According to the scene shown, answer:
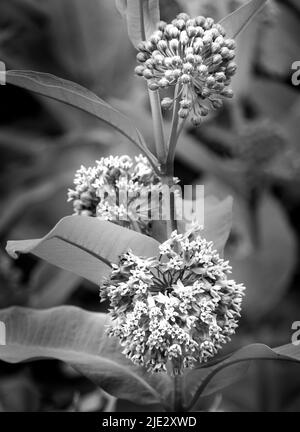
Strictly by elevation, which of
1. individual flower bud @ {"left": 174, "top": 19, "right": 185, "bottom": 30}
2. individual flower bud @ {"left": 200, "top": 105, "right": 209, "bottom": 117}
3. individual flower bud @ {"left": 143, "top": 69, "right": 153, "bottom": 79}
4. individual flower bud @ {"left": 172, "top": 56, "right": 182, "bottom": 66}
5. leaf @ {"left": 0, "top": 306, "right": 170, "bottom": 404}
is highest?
individual flower bud @ {"left": 174, "top": 19, "right": 185, "bottom": 30}

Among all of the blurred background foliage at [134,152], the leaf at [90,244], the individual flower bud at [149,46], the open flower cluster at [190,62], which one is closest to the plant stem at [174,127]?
the open flower cluster at [190,62]

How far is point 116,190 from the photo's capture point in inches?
81.0

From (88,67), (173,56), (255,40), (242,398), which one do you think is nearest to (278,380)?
(242,398)

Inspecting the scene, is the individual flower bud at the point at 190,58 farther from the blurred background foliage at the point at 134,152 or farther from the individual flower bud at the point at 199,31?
the blurred background foliage at the point at 134,152

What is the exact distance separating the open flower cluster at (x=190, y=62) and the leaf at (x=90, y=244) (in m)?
0.33

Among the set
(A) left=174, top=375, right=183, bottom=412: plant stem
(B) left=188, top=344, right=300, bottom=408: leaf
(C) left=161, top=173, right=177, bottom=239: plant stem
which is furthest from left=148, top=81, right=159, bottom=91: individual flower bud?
(A) left=174, top=375, right=183, bottom=412: plant stem

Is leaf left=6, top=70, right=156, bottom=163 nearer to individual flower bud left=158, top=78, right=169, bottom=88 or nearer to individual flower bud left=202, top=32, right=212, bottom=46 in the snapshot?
individual flower bud left=158, top=78, right=169, bottom=88

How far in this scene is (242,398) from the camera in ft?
12.6

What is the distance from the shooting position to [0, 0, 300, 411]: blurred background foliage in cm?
371

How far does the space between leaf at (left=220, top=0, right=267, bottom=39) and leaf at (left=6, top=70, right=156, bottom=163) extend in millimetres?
383

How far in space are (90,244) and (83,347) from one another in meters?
0.46

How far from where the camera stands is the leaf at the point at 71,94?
5.91 feet

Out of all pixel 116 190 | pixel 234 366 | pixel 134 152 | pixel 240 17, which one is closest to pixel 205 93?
pixel 240 17

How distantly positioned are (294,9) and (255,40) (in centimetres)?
65
